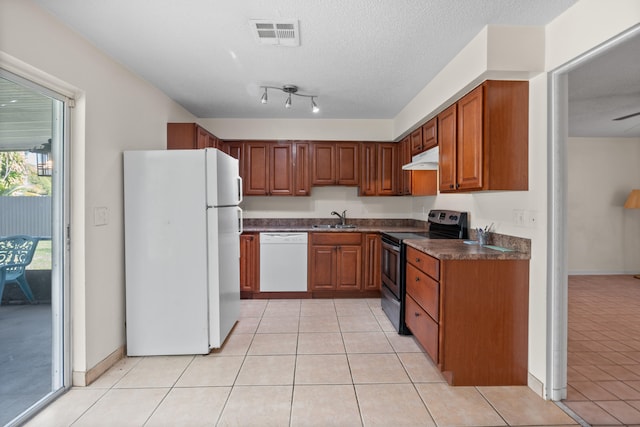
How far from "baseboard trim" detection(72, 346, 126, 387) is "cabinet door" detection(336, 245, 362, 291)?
7.88 ft

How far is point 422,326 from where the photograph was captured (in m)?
2.51

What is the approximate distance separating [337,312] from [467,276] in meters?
1.78

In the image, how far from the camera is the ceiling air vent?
2055 mm

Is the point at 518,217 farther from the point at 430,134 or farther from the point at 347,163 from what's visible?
the point at 347,163

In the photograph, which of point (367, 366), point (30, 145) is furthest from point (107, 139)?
point (367, 366)

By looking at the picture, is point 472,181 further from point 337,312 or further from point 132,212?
point 132,212

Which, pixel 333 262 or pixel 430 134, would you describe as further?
pixel 333 262

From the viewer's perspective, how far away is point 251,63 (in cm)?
264

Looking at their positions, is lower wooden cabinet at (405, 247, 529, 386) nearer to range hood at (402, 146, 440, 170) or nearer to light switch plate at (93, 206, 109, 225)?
range hood at (402, 146, 440, 170)

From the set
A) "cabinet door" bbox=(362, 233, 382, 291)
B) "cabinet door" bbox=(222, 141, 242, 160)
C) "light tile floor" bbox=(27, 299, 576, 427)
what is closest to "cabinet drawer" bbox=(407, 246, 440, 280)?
"light tile floor" bbox=(27, 299, 576, 427)

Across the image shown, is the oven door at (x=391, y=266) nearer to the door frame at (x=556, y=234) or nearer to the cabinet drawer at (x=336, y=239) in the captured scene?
the cabinet drawer at (x=336, y=239)

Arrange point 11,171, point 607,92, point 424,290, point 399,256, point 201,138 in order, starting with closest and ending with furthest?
point 11,171 < point 424,290 < point 399,256 < point 607,92 < point 201,138

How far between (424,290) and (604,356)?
155cm

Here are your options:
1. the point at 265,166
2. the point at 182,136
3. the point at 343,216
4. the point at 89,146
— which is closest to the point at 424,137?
the point at 343,216
